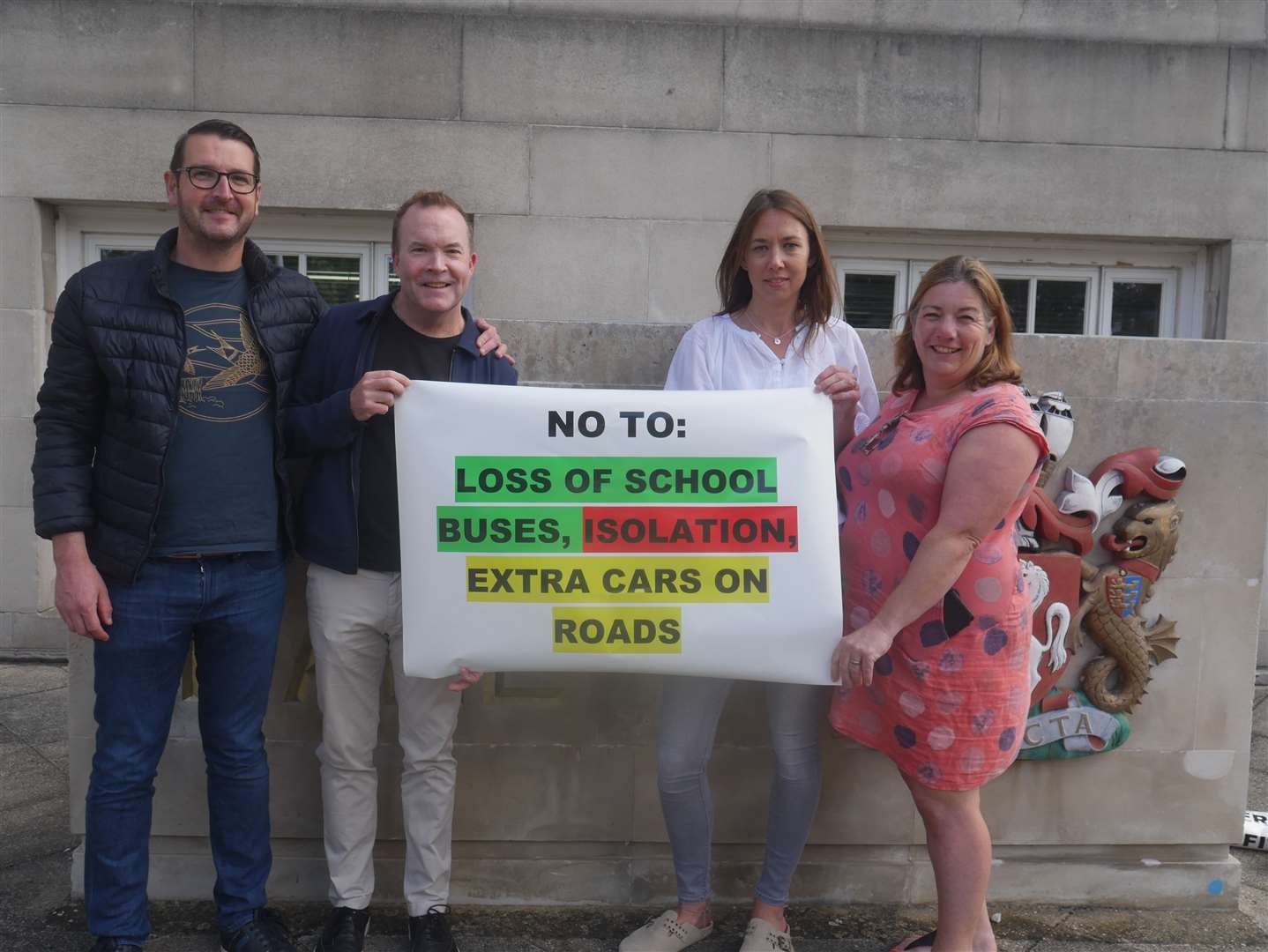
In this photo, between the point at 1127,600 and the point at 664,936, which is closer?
the point at 664,936

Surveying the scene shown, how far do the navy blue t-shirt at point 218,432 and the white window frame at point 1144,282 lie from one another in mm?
6121

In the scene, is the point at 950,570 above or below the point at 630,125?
below

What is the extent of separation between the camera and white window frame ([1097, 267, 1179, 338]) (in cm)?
692

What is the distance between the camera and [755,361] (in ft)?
9.14

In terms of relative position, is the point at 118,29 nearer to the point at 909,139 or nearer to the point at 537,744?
the point at 909,139

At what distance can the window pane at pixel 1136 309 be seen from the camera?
6.96 metres

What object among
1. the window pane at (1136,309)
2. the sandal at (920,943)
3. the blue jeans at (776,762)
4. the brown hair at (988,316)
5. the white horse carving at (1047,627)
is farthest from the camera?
the window pane at (1136,309)

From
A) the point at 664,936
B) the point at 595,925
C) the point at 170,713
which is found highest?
the point at 170,713

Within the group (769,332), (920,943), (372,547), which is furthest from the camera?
(920,943)

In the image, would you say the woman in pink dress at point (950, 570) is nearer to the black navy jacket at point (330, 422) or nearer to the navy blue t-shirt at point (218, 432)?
the black navy jacket at point (330, 422)

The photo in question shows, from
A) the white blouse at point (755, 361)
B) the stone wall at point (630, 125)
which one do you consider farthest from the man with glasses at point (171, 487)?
the stone wall at point (630, 125)

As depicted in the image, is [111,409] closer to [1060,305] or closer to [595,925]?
[595,925]

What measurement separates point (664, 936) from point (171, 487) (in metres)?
1.95

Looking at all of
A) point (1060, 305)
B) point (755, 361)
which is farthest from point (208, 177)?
point (1060, 305)
